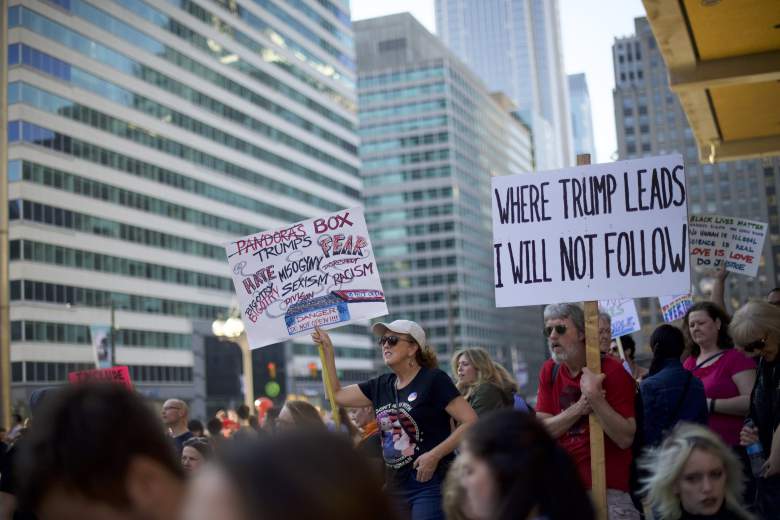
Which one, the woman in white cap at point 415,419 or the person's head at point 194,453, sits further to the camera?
the person's head at point 194,453

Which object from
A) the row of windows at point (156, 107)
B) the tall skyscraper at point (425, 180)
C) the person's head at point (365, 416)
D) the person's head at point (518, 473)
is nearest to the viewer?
the person's head at point (518, 473)

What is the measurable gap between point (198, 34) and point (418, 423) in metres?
80.2

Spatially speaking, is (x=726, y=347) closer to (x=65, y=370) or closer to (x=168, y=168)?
(x=65, y=370)

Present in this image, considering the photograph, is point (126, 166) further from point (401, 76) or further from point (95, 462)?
point (401, 76)

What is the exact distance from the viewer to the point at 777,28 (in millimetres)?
10719

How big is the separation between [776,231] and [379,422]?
139976 millimetres

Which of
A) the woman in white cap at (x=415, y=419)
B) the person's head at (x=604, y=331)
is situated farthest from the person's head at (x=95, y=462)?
the person's head at (x=604, y=331)

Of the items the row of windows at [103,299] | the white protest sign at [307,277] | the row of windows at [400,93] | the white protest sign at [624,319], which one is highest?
the row of windows at [400,93]

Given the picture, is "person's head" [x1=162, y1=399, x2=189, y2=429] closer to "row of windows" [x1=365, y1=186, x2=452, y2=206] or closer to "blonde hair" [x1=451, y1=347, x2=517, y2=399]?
"blonde hair" [x1=451, y1=347, x2=517, y2=399]

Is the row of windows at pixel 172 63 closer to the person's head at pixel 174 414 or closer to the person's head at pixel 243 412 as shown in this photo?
the person's head at pixel 243 412

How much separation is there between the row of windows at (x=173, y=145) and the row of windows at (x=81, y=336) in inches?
554

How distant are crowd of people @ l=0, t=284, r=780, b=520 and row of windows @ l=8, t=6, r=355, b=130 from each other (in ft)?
203

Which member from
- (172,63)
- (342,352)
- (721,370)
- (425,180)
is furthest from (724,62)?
(425,180)

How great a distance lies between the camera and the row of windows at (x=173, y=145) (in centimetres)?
6406
